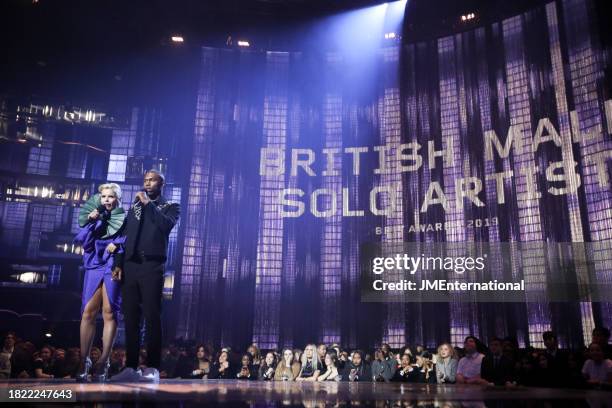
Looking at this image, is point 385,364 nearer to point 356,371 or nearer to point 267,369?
point 356,371

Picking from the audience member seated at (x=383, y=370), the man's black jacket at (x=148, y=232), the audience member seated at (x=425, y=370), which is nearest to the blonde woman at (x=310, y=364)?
the audience member seated at (x=383, y=370)

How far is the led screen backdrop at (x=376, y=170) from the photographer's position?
7.03m

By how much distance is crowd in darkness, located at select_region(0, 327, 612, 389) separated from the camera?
4.10 meters

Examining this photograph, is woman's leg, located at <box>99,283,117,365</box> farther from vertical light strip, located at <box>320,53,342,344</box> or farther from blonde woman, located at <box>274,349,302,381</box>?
vertical light strip, located at <box>320,53,342,344</box>

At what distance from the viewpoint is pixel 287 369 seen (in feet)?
20.9

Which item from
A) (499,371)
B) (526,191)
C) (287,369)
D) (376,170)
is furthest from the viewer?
(376,170)

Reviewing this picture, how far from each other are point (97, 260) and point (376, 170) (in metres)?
5.99

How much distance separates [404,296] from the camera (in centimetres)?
779

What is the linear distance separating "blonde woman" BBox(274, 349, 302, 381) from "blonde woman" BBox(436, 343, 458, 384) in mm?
1847

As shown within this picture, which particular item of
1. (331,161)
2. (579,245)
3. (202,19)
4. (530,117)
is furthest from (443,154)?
(202,19)

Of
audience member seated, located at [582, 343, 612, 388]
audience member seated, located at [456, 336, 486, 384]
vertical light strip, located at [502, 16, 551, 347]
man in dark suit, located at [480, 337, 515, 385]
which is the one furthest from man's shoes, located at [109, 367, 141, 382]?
A: vertical light strip, located at [502, 16, 551, 347]

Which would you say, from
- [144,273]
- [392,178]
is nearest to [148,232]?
[144,273]

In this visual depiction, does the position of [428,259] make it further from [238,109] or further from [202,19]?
[202,19]

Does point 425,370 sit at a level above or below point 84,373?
below
